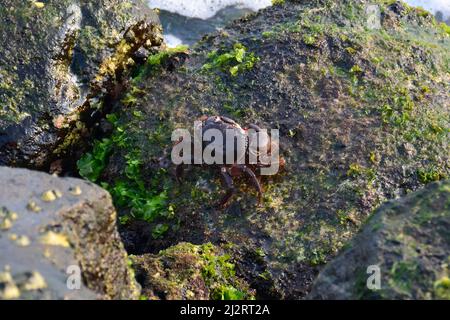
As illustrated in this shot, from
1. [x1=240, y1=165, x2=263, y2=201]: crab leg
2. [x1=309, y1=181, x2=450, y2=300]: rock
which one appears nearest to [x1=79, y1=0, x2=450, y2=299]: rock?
[x1=240, y1=165, x2=263, y2=201]: crab leg

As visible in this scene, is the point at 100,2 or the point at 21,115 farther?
the point at 100,2

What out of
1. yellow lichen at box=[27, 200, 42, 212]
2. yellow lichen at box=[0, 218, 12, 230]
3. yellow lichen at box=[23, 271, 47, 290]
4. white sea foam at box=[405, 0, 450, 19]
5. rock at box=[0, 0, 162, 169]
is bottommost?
yellow lichen at box=[23, 271, 47, 290]

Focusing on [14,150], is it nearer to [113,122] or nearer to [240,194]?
[113,122]

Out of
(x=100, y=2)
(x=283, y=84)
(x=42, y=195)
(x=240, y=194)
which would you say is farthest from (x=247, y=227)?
(x=100, y=2)

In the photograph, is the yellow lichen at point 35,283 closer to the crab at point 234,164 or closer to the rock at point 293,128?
the rock at point 293,128

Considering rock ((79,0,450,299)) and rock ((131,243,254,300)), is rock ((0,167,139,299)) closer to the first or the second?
Result: rock ((131,243,254,300))

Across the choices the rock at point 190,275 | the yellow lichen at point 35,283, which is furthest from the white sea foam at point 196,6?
the yellow lichen at point 35,283

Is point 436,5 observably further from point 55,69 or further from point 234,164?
point 55,69
